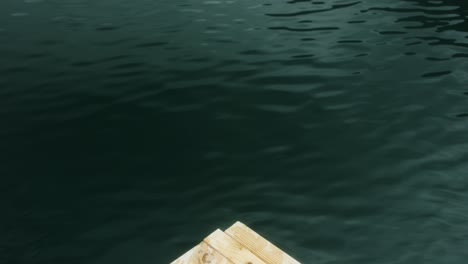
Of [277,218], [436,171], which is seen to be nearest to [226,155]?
[277,218]

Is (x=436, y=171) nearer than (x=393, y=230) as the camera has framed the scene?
No

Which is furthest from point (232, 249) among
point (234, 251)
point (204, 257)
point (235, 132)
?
point (235, 132)

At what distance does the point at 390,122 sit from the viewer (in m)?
11.8

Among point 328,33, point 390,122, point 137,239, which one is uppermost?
point 328,33

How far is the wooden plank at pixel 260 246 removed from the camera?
5.66 meters

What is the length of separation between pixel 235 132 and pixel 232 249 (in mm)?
6137

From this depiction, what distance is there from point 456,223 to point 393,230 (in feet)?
4.12

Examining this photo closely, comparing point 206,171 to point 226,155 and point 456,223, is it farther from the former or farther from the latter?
point 456,223

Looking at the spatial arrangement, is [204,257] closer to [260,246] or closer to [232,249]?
[232,249]

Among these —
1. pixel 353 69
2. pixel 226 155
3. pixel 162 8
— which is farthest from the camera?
pixel 162 8

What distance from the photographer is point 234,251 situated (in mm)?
5656

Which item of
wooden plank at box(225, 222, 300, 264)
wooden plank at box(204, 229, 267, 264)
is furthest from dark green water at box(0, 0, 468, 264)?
wooden plank at box(204, 229, 267, 264)

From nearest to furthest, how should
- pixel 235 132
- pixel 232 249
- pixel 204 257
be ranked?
pixel 204 257, pixel 232 249, pixel 235 132

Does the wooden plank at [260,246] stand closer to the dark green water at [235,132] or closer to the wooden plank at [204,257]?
the wooden plank at [204,257]
